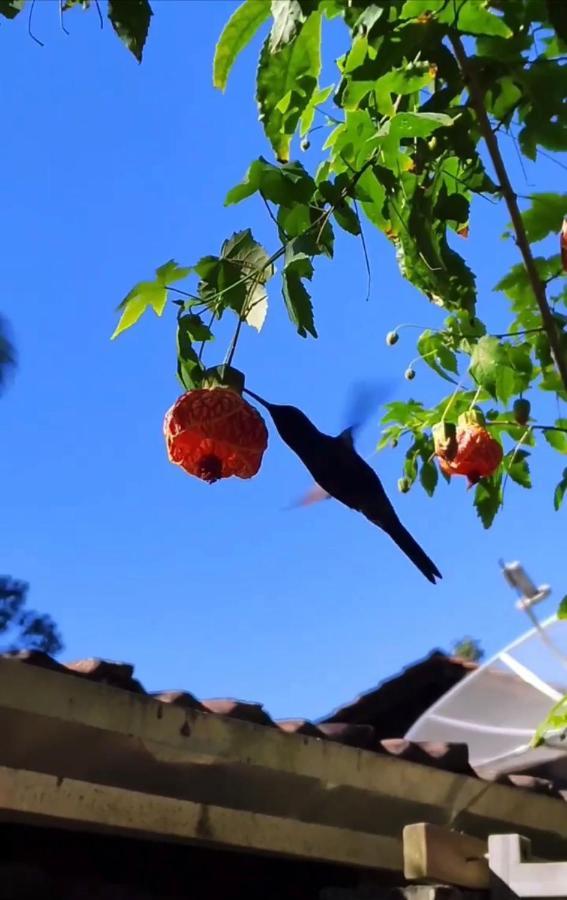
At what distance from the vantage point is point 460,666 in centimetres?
369

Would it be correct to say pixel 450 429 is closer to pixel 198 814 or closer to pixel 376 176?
pixel 376 176

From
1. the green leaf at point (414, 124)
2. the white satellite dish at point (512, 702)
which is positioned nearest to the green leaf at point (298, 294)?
the green leaf at point (414, 124)

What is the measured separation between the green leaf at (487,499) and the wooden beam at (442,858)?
41cm

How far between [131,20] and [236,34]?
15 centimetres

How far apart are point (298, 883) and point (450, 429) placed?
3.20 ft

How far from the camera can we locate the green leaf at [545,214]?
44.0 inches

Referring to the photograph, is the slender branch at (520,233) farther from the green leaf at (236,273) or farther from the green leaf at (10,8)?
the green leaf at (10,8)

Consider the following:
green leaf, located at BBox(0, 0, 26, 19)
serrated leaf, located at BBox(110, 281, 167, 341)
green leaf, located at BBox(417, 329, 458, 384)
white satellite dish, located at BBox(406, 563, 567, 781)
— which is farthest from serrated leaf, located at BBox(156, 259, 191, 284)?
white satellite dish, located at BBox(406, 563, 567, 781)

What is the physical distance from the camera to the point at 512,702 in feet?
7.55

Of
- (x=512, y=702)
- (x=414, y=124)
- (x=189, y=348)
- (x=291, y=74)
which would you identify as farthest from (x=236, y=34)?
(x=512, y=702)

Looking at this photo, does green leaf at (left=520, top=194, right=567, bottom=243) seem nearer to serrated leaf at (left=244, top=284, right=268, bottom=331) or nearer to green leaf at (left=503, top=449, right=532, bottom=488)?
serrated leaf at (left=244, top=284, right=268, bottom=331)

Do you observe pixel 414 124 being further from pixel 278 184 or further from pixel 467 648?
pixel 467 648

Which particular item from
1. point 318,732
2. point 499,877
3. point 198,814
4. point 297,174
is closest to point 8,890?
point 198,814

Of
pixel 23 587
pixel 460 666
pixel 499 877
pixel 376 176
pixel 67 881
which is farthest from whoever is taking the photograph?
pixel 23 587
